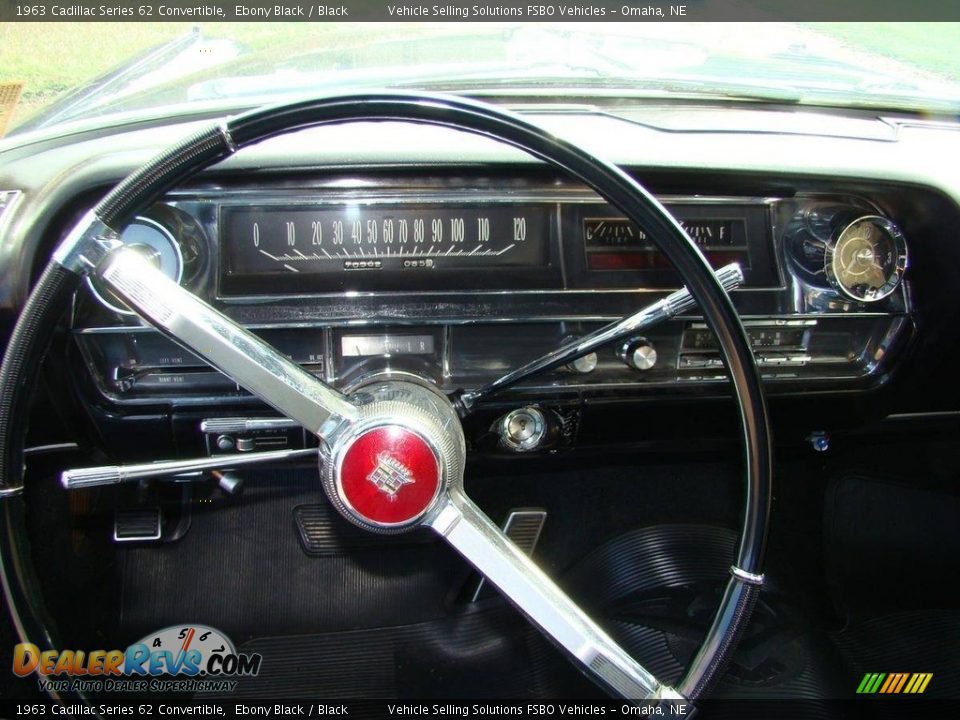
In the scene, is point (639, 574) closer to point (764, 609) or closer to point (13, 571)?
point (764, 609)

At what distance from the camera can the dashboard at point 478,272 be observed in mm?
1200

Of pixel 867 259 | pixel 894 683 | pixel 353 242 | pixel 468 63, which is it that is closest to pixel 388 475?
pixel 353 242

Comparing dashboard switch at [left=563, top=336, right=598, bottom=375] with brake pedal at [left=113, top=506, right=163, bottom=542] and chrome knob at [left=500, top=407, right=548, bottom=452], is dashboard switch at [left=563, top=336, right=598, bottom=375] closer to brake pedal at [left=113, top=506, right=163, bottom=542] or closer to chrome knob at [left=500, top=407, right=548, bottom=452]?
chrome knob at [left=500, top=407, right=548, bottom=452]

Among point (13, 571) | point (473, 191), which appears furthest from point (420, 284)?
point (13, 571)

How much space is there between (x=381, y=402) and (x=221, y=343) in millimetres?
193

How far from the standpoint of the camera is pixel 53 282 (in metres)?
0.82

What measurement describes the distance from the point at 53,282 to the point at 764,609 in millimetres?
1572

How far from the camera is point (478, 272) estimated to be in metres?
1.27

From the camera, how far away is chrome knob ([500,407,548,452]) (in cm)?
135

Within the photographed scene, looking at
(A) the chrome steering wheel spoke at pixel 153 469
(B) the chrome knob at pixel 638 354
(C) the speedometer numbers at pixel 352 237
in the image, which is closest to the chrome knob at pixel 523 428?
(B) the chrome knob at pixel 638 354

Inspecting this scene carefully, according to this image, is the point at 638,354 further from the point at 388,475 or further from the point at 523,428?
the point at 388,475

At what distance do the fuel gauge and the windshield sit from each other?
296mm

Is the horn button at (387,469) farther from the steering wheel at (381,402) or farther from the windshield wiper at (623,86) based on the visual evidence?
the windshield wiper at (623,86)

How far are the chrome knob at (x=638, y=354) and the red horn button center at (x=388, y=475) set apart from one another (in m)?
0.52
